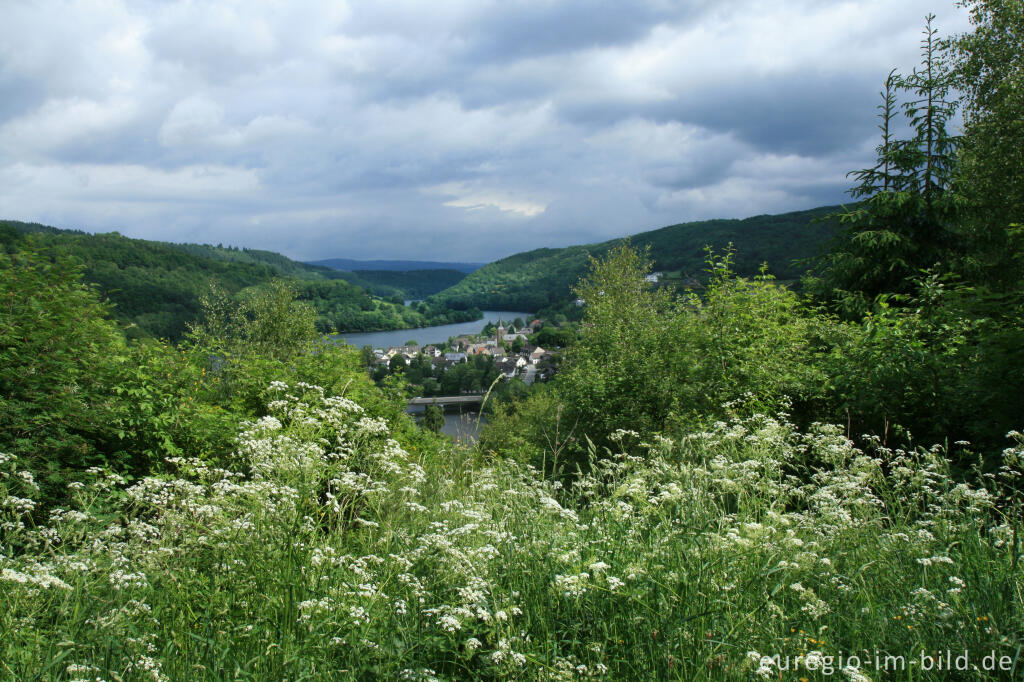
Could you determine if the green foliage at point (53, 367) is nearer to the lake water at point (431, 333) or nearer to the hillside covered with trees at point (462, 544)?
the hillside covered with trees at point (462, 544)

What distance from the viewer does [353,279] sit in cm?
17275

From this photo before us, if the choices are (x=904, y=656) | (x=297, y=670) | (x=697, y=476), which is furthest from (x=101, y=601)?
(x=904, y=656)

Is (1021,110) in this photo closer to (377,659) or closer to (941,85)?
(941,85)

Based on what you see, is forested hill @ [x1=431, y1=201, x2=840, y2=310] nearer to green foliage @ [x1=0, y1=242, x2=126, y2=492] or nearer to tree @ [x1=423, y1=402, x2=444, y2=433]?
tree @ [x1=423, y1=402, x2=444, y2=433]

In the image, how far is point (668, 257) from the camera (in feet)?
262

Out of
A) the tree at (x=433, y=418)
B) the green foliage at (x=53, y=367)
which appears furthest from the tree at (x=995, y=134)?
the green foliage at (x=53, y=367)

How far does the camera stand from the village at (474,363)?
82.3ft

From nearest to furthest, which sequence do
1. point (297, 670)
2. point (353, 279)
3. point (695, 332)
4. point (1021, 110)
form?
point (297, 670), point (695, 332), point (1021, 110), point (353, 279)

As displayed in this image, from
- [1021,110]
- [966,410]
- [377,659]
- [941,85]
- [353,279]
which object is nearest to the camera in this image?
[377,659]

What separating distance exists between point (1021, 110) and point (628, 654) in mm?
16676

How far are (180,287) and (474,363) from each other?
34.3m

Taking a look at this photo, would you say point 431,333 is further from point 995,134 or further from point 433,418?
point 995,134

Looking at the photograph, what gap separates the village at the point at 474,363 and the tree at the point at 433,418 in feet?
2.24

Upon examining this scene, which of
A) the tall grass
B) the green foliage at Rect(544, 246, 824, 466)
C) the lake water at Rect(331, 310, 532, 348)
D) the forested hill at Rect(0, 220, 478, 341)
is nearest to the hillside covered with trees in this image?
the tall grass
